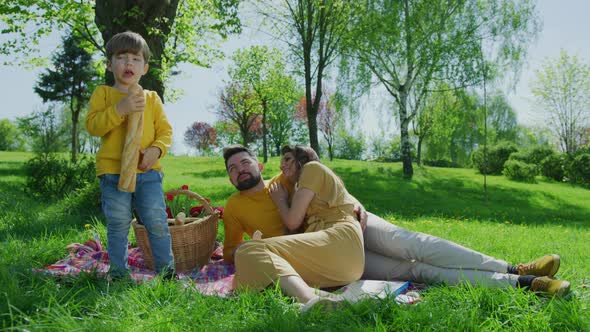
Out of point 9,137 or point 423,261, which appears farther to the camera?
point 9,137

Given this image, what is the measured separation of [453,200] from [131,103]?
13.3 meters

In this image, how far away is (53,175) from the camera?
9.47 metres

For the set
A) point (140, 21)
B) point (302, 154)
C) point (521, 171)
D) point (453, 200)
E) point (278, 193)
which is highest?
point (140, 21)

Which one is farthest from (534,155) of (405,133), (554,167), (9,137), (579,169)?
(9,137)

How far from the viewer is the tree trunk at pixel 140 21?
24.4 ft

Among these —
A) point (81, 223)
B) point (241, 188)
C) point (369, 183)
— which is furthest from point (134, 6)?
point (369, 183)

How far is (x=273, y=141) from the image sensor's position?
3675 centimetres

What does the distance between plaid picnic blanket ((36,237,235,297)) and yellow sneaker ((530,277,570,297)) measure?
217 centimetres

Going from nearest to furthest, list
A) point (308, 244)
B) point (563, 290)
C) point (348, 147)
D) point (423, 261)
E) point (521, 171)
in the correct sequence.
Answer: point (563, 290)
point (308, 244)
point (423, 261)
point (521, 171)
point (348, 147)

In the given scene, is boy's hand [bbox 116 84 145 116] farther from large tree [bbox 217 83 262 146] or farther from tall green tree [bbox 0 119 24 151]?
tall green tree [bbox 0 119 24 151]

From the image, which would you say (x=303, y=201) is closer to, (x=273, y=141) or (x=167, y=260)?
(x=167, y=260)

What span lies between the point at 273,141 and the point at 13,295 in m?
34.1

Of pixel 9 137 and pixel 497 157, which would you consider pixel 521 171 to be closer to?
pixel 497 157

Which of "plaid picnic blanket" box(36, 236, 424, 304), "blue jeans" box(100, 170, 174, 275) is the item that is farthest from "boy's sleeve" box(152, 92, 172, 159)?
"plaid picnic blanket" box(36, 236, 424, 304)
